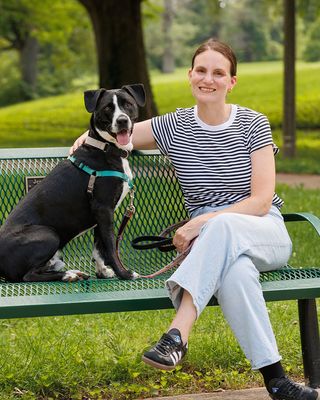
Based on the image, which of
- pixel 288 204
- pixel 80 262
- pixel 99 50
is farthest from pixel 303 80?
pixel 80 262

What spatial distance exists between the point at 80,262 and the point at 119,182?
0.77 meters

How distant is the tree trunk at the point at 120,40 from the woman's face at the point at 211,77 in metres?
9.96

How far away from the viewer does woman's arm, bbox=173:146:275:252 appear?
401 cm

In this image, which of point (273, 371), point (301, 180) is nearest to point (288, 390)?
point (273, 371)

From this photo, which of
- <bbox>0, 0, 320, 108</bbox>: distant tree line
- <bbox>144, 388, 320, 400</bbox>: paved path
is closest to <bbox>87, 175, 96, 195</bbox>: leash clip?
<bbox>144, 388, 320, 400</bbox>: paved path

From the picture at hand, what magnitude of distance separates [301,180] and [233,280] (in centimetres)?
871

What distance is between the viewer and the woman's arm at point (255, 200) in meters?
4.01

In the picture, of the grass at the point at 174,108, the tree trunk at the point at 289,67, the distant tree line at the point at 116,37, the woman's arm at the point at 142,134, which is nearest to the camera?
the woman's arm at the point at 142,134

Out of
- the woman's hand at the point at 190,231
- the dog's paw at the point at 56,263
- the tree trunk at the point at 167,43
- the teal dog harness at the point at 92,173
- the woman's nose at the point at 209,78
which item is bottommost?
the tree trunk at the point at 167,43

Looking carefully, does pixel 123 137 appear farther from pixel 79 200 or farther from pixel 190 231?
pixel 190 231

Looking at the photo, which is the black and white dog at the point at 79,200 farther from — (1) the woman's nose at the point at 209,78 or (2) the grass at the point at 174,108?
(2) the grass at the point at 174,108

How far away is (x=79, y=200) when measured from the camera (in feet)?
13.7

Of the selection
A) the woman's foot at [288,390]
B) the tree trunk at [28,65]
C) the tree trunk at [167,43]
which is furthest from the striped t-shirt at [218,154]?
the tree trunk at [167,43]

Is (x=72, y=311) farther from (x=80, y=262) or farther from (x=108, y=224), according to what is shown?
(x=80, y=262)
